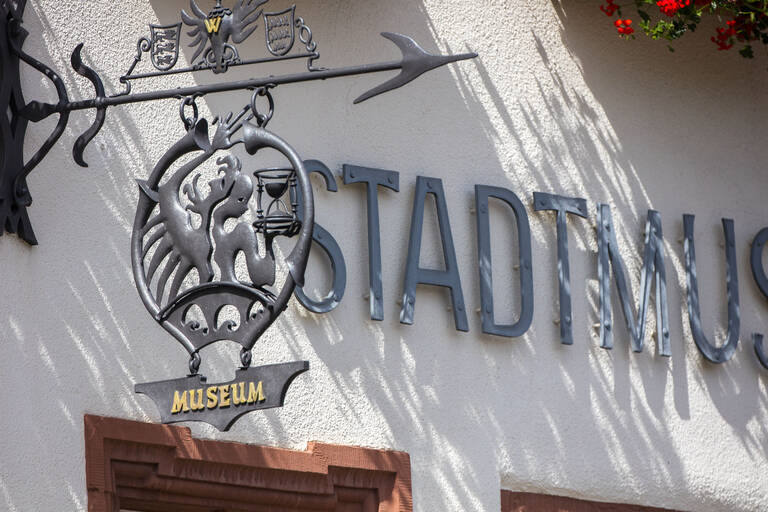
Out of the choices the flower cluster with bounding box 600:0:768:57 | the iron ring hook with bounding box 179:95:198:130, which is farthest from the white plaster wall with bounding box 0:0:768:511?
the iron ring hook with bounding box 179:95:198:130

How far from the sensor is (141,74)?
6.44 m

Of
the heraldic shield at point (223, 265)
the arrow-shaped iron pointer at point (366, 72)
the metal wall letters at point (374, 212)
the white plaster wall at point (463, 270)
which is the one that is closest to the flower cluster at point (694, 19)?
the white plaster wall at point (463, 270)

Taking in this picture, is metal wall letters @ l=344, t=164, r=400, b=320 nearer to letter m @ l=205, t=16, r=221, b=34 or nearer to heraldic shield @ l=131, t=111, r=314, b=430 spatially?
heraldic shield @ l=131, t=111, r=314, b=430

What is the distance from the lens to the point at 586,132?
8.45 m

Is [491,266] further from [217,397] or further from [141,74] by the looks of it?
[217,397]

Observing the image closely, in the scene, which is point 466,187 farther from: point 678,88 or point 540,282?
point 678,88

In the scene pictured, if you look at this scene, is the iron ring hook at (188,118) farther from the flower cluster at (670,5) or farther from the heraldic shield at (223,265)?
the flower cluster at (670,5)

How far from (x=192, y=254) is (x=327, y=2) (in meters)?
2.36

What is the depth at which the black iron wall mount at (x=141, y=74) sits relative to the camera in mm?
5895

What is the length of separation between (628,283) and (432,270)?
125cm

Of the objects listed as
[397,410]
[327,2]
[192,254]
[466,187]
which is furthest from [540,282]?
[192,254]

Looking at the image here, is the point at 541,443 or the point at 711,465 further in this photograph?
the point at 711,465

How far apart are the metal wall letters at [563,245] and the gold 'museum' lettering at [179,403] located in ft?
9.47

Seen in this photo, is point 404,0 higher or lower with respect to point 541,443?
higher
